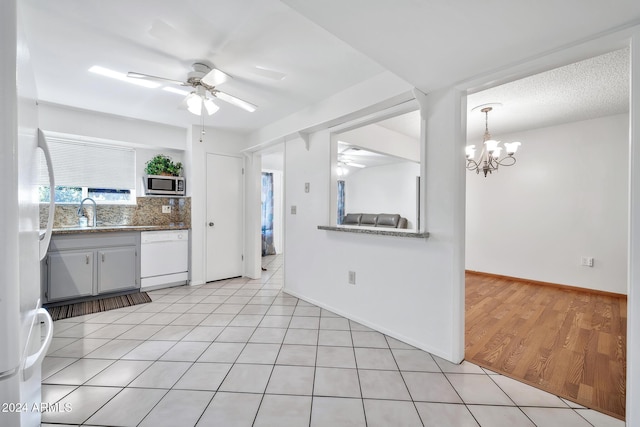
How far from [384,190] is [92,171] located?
628 cm

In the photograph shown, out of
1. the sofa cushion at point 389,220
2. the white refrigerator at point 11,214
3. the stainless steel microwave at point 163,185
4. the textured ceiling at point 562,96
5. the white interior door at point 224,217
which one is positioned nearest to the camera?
the white refrigerator at point 11,214

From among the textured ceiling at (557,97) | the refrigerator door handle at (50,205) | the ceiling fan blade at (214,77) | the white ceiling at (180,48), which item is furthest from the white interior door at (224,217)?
the refrigerator door handle at (50,205)

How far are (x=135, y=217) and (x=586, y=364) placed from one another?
5392 mm

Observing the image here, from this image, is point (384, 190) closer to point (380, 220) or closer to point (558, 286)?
point (380, 220)

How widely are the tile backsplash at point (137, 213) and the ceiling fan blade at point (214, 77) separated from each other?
2.29m

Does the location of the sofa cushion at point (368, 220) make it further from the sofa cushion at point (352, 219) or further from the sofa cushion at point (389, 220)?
the sofa cushion at point (389, 220)

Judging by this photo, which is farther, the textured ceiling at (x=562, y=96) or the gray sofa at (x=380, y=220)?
the gray sofa at (x=380, y=220)

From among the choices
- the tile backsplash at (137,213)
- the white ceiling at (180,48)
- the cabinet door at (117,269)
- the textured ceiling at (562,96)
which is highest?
the textured ceiling at (562,96)

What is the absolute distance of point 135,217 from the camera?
4105mm

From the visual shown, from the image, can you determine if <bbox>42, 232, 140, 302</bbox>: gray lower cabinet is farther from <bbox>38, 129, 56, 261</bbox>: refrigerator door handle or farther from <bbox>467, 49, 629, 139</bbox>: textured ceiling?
<bbox>467, 49, 629, 139</bbox>: textured ceiling

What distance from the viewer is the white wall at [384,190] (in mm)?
6891

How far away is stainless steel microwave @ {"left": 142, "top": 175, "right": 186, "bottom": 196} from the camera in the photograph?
12.8 feet

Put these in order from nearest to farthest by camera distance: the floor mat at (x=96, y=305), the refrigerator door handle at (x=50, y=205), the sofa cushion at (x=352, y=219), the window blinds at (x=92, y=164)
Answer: the refrigerator door handle at (x=50, y=205)
the floor mat at (x=96, y=305)
the window blinds at (x=92, y=164)
the sofa cushion at (x=352, y=219)

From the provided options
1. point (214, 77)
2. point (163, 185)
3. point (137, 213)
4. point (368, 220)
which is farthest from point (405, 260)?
point (368, 220)
